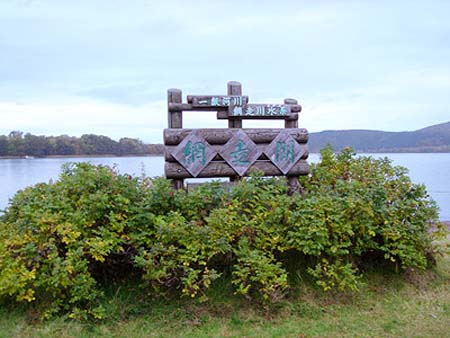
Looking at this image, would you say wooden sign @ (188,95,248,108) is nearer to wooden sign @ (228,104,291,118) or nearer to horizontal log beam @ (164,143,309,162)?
wooden sign @ (228,104,291,118)

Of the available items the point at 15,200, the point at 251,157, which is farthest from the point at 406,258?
the point at 15,200

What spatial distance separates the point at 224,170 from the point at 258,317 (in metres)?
1.73

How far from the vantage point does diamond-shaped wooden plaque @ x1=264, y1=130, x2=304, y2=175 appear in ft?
16.1

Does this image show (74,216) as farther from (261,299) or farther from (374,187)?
(374,187)

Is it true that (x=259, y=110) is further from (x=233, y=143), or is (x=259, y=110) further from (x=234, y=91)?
(x=233, y=143)

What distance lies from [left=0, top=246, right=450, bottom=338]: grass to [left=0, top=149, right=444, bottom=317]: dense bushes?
0.42ft

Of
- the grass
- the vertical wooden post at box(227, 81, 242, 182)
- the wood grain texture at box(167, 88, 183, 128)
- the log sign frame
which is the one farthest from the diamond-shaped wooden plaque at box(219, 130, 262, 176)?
the grass

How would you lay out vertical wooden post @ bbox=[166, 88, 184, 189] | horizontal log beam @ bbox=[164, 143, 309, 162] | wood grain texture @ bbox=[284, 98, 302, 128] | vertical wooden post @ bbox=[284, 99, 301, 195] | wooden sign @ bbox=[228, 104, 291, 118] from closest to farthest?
horizontal log beam @ bbox=[164, 143, 309, 162] < vertical wooden post @ bbox=[166, 88, 184, 189] < wooden sign @ bbox=[228, 104, 291, 118] < vertical wooden post @ bbox=[284, 99, 301, 195] < wood grain texture @ bbox=[284, 98, 302, 128]

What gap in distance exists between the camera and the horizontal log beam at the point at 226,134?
4.55 meters

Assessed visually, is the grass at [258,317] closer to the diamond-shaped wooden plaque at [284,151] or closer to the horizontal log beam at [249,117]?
the diamond-shaped wooden plaque at [284,151]

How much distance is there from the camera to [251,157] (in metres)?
4.82

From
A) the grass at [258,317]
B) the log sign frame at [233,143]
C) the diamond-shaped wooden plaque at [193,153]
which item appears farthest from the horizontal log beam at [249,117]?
the grass at [258,317]

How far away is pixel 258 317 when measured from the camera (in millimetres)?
3545

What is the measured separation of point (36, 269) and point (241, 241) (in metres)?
1.68
